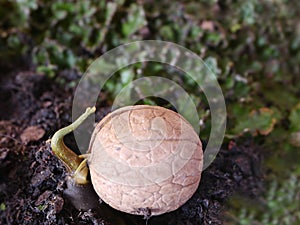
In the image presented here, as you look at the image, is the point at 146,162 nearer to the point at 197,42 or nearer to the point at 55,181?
the point at 55,181

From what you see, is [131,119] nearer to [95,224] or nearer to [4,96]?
[95,224]

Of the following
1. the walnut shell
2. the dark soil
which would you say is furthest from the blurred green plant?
the walnut shell

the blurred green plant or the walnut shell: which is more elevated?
the walnut shell

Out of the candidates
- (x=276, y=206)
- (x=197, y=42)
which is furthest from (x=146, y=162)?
(x=197, y=42)

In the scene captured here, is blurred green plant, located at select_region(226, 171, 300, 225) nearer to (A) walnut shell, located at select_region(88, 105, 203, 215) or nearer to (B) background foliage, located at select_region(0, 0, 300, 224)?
(B) background foliage, located at select_region(0, 0, 300, 224)

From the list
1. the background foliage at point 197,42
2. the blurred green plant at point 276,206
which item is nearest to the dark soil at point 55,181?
the blurred green plant at point 276,206

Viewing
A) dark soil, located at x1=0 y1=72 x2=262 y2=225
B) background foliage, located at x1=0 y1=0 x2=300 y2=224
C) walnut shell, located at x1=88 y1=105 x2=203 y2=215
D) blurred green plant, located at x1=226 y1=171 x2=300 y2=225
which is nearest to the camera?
walnut shell, located at x1=88 y1=105 x2=203 y2=215

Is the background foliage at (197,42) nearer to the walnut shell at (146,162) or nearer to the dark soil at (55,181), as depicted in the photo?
the dark soil at (55,181)
